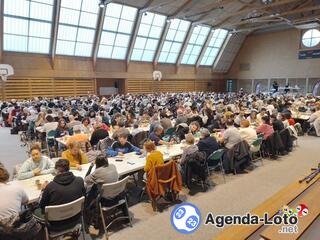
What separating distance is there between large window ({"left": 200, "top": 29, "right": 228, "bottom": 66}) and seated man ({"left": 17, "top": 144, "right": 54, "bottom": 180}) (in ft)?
82.3

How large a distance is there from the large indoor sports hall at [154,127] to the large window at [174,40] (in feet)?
0.43

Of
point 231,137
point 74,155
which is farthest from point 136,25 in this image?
point 74,155

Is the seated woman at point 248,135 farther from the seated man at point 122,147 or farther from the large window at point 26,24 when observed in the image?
the large window at point 26,24

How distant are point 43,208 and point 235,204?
3294 mm

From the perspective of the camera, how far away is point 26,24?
16188 millimetres

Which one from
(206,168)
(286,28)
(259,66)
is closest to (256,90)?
(259,66)

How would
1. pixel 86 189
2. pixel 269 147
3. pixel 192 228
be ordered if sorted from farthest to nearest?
pixel 269 147, pixel 192 228, pixel 86 189

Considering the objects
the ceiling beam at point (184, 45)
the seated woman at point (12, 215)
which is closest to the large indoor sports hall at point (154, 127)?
the seated woman at point (12, 215)

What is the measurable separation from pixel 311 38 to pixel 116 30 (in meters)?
19.5

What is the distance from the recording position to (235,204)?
183 inches

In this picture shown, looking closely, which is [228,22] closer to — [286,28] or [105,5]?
[286,28]

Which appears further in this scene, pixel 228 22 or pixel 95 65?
pixel 228 22

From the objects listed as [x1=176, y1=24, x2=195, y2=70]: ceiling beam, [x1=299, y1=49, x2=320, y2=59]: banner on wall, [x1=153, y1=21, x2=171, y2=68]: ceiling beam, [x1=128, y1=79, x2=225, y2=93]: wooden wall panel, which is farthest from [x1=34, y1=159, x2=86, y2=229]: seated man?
[x1=299, y1=49, x2=320, y2=59]: banner on wall

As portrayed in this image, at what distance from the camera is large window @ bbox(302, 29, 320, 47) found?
81.0ft
